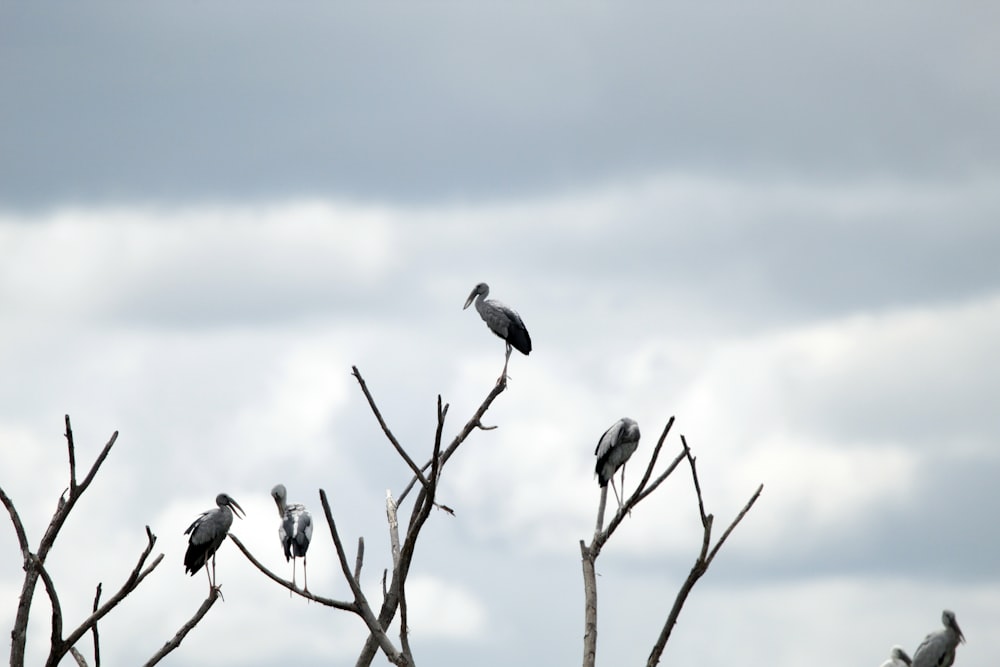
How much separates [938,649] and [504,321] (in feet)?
38.6

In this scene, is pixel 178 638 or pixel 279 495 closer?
pixel 178 638

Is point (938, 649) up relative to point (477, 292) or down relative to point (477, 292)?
down

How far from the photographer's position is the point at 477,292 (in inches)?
1291

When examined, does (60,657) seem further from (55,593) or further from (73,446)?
(73,446)

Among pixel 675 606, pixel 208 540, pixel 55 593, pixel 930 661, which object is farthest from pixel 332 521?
pixel 208 540

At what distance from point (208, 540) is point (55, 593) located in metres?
7.94

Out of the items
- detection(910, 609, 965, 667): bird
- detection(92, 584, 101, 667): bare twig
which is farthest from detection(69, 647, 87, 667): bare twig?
detection(910, 609, 965, 667): bird

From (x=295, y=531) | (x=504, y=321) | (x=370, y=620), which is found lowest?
(x=370, y=620)

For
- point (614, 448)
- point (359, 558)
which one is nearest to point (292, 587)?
point (359, 558)

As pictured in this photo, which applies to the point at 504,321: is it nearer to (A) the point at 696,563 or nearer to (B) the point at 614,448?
(B) the point at 614,448

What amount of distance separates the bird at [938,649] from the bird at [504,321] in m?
9.65

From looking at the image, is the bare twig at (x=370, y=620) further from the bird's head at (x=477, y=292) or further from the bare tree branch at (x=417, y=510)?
the bird's head at (x=477, y=292)

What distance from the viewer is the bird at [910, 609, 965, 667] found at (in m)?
21.4

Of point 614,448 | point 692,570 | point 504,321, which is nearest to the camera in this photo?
point 692,570
